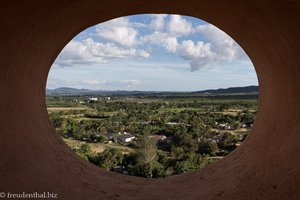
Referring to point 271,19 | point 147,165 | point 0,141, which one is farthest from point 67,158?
point 147,165

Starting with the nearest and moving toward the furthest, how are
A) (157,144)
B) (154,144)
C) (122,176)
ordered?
(122,176) → (154,144) → (157,144)

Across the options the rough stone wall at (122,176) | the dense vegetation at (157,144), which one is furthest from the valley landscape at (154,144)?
the rough stone wall at (122,176)

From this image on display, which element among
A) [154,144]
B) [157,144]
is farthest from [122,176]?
[157,144]

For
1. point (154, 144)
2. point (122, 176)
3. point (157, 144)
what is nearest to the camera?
point (122, 176)

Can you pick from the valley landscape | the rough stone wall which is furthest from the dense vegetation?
the rough stone wall

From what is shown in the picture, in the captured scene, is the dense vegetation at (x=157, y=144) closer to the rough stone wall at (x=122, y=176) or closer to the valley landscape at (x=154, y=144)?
the valley landscape at (x=154, y=144)

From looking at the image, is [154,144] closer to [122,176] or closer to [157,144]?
[157,144]

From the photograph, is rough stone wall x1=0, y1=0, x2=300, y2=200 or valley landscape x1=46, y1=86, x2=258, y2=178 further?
valley landscape x1=46, y1=86, x2=258, y2=178

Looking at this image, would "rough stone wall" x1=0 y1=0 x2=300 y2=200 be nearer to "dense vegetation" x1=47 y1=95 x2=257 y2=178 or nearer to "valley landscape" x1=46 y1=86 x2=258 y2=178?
"valley landscape" x1=46 y1=86 x2=258 y2=178

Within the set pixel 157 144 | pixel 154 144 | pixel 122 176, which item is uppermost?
pixel 122 176

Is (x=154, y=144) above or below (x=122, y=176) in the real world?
below

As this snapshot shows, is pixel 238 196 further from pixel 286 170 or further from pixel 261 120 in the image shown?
pixel 261 120

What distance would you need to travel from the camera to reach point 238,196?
383 cm

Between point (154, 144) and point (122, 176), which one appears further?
point (154, 144)
